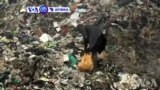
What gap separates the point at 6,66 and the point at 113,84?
59.3 inches

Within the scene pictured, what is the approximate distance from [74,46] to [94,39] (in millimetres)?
561

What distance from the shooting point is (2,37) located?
6285mm

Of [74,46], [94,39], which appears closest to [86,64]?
[94,39]

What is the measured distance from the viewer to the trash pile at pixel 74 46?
5.35 meters

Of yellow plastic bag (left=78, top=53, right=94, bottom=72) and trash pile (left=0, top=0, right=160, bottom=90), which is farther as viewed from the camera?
yellow plastic bag (left=78, top=53, right=94, bottom=72)

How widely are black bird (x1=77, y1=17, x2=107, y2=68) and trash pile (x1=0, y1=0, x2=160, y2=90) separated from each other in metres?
0.15

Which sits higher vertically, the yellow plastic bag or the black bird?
the black bird

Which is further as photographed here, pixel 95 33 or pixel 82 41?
pixel 82 41

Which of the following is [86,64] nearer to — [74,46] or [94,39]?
[94,39]

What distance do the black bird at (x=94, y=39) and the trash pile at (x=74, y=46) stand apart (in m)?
0.15

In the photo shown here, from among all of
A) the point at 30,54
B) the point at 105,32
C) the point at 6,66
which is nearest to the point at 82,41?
the point at 105,32

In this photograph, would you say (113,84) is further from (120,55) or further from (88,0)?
(88,0)

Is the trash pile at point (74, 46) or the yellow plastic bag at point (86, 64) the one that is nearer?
the trash pile at point (74, 46)

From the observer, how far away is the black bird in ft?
18.4
